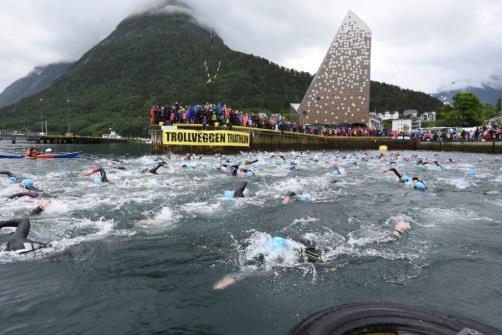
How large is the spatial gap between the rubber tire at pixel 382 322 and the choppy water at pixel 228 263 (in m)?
0.88

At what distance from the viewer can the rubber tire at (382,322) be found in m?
3.80

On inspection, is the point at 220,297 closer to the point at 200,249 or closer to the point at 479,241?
the point at 200,249

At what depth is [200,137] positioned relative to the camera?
1267 inches

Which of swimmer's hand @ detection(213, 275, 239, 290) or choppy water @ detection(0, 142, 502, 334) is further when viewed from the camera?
swimmer's hand @ detection(213, 275, 239, 290)

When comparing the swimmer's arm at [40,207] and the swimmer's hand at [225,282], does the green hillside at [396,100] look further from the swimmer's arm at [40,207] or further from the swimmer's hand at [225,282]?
the swimmer's hand at [225,282]

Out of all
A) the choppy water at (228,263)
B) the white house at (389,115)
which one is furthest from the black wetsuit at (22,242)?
the white house at (389,115)

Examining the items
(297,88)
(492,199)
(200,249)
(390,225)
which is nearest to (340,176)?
(492,199)

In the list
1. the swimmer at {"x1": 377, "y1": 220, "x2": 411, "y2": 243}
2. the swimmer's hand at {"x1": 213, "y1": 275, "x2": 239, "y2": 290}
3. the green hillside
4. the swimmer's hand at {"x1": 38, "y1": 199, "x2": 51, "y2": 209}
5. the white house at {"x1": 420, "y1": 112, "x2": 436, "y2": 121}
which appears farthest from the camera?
the green hillside

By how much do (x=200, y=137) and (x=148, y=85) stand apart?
12235 cm

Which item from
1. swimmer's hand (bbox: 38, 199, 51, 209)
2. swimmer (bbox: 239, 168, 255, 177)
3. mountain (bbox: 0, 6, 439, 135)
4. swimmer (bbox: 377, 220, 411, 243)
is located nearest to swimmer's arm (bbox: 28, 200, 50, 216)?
swimmer's hand (bbox: 38, 199, 51, 209)

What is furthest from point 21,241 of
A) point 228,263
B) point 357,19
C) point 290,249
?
point 357,19

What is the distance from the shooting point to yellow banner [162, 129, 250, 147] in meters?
31.4

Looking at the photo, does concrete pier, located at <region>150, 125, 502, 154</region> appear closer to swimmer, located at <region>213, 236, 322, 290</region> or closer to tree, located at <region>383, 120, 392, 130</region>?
swimmer, located at <region>213, 236, 322, 290</region>

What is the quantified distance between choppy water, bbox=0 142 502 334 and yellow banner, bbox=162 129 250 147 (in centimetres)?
1861
